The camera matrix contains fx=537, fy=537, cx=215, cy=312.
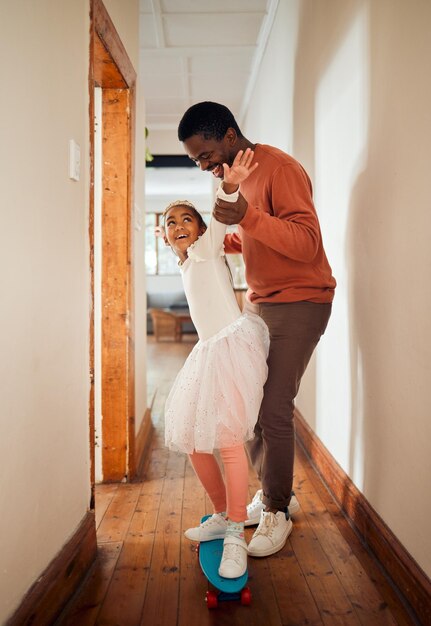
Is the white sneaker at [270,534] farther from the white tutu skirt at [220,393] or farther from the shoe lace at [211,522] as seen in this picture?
the white tutu skirt at [220,393]

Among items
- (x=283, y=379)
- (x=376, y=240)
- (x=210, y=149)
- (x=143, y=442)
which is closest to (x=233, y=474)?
(x=283, y=379)

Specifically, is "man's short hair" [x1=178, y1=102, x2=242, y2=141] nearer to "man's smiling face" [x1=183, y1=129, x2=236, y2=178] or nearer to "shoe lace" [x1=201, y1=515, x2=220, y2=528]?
"man's smiling face" [x1=183, y1=129, x2=236, y2=178]

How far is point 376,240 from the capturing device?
5.34ft

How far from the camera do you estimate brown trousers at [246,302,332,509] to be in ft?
5.62

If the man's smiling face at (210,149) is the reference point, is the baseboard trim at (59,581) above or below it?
below

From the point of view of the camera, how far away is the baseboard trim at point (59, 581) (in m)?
1.16

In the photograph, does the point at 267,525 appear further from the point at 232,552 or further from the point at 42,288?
the point at 42,288

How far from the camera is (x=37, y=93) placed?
1.22 metres

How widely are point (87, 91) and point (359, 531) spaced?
1.65 meters

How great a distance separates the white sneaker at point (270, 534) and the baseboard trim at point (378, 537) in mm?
240

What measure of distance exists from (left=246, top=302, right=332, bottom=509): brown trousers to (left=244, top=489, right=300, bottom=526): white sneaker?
13 centimetres

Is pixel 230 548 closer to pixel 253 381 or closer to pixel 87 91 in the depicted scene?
pixel 253 381

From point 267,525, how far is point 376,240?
96 cm

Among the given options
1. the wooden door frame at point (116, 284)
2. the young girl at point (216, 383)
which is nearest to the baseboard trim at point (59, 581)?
the young girl at point (216, 383)
